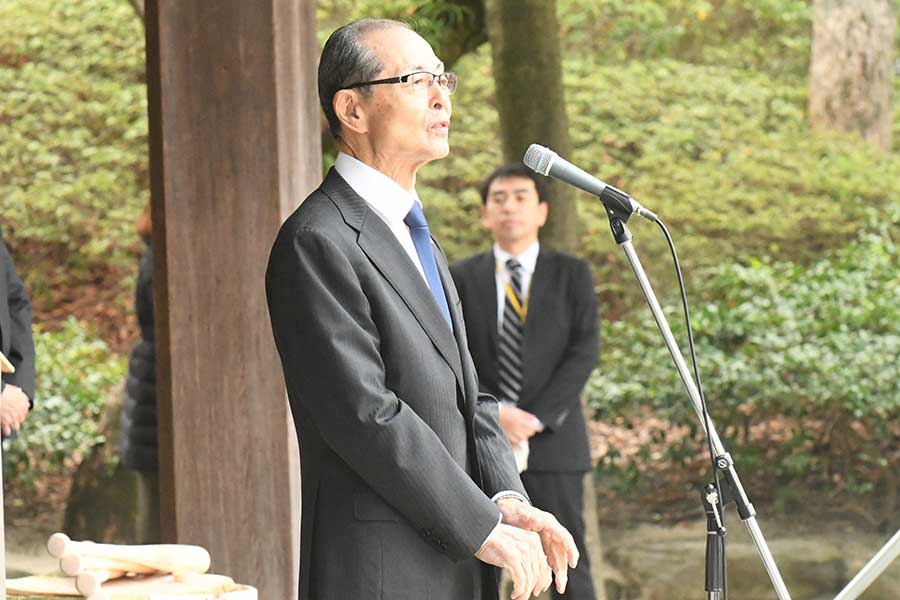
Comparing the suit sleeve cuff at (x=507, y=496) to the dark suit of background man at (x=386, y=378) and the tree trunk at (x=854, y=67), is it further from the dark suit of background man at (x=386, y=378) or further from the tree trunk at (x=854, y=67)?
the tree trunk at (x=854, y=67)

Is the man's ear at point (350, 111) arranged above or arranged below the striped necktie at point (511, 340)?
above

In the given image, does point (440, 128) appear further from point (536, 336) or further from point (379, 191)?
point (536, 336)

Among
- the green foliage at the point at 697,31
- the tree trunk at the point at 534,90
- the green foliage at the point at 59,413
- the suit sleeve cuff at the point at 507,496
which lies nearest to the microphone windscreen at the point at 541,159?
the suit sleeve cuff at the point at 507,496

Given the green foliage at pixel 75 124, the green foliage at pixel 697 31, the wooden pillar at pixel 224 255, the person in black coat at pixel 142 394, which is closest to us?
the wooden pillar at pixel 224 255

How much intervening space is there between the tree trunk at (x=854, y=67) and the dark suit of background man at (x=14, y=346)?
6.45 meters

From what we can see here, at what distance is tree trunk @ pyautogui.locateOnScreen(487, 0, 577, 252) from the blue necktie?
3486 millimetres

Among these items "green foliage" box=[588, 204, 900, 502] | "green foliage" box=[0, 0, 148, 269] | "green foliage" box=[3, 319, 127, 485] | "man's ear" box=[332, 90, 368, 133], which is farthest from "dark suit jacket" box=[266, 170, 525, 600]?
"green foliage" box=[0, 0, 148, 269]

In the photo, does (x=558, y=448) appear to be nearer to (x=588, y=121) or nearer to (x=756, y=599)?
(x=756, y=599)

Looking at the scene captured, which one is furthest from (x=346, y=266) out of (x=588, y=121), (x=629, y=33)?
(x=629, y=33)

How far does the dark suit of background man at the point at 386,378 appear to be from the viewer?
7.65 feet

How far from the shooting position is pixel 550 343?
506 cm

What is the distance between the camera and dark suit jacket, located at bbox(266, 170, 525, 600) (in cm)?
232

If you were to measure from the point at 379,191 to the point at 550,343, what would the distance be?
2.59m

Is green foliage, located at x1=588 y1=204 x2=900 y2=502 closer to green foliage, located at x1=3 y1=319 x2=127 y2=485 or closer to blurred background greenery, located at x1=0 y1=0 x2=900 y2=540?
blurred background greenery, located at x1=0 y1=0 x2=900 y2=540
